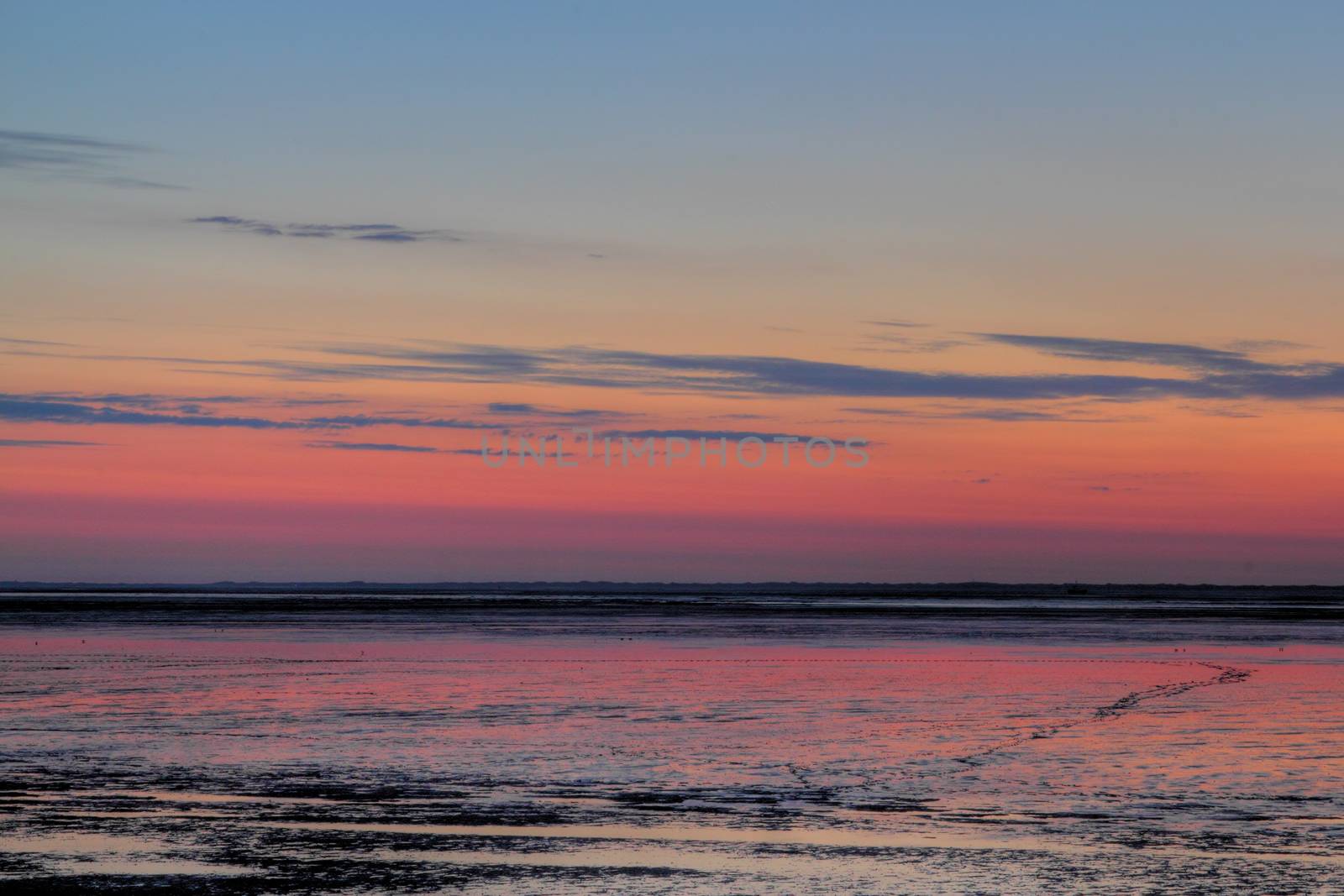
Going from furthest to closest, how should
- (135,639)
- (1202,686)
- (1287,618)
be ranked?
1. (1287,618)
2. (135,639)
3. (1202,686)

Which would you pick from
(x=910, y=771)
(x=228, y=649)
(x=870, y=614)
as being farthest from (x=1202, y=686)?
(x=870, y=614)

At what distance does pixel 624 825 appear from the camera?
14.5 meters

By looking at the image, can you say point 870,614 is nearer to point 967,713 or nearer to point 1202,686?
point 1202,686

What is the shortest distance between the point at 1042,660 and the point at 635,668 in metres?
11.5

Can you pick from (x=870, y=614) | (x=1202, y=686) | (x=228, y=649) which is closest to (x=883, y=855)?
(x=1202, y=686)

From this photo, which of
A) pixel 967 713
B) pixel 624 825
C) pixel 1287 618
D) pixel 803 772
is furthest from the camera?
pixel 1287 618

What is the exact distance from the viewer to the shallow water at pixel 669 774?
12492 mm

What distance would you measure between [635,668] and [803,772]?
18.3 m

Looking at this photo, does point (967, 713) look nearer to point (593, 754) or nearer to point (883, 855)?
point (593, 754)

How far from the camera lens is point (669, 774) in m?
18.0

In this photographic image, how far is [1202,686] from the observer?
31.3 meters

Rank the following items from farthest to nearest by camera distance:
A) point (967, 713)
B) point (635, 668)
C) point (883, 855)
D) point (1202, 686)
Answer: point (635, 668) → point (1202, 686) → point (967, 713) → point (883, 855)

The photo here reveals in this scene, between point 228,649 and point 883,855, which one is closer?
point 883,855

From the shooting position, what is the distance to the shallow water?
492 inches
